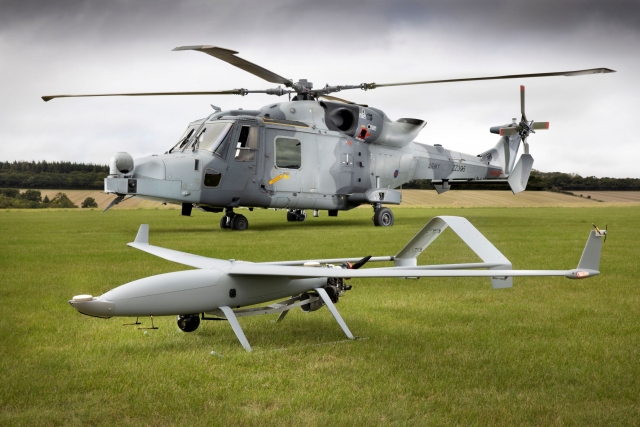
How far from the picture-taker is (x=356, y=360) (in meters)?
5.71

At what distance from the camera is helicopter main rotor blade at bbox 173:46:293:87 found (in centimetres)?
1369

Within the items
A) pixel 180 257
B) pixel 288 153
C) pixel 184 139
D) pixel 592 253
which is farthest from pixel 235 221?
pixel 592 253

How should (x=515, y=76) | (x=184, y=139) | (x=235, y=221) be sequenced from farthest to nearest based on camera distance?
(x=235, y=221)
(x=184, y=139)
(x=515, y=76)

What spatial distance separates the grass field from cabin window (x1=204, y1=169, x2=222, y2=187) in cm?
732

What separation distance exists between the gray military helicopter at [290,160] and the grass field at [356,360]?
6666 mm

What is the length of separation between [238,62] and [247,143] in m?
3.61

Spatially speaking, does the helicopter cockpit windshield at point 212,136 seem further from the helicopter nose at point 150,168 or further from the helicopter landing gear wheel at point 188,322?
the helicopter landing gear wheel at point 188,322

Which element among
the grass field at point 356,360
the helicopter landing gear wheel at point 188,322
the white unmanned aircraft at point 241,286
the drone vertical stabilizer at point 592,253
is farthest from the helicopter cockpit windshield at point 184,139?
the drone vertical stabilizer at point 592,253

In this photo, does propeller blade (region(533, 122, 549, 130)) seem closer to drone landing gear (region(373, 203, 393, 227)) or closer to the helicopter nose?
drone landing gear (region(373, 203, 393, 227))

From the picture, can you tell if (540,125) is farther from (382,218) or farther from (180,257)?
(180,257)

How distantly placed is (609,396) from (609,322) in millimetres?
2761

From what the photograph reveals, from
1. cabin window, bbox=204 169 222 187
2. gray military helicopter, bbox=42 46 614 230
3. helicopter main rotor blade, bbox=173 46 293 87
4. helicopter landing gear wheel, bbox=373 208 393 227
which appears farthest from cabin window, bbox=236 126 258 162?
helicopter landing gear wheel, bbox=373 208 393 227

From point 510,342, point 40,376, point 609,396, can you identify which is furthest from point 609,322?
point 40,376

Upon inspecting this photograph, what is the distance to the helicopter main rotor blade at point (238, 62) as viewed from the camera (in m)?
13.7
